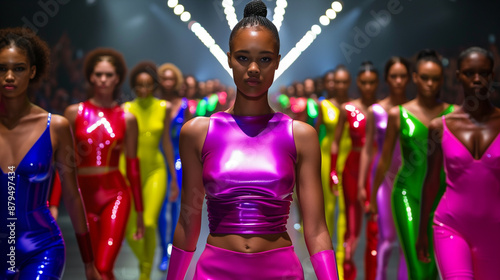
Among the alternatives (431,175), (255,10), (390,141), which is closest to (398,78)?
(390,141)

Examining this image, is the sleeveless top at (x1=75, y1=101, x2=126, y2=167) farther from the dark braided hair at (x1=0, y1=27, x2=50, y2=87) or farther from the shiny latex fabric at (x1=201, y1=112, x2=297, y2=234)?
the shiny latex fabric at (x1=201, y1=112, x2=297, y2=234)

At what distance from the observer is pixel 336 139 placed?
7254mm

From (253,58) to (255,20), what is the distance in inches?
6.5

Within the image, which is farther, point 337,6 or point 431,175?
point 337,6

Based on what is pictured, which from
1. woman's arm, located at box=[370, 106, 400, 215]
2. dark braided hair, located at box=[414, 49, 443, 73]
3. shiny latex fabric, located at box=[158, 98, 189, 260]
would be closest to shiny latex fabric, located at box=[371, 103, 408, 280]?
woman's arm, located at box=[370, 106, 400, 215]

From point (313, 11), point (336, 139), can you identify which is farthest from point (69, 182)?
point (313, 11)

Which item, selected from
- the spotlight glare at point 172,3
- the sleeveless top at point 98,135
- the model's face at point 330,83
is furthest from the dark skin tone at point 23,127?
the spotlight glare at point 172,3

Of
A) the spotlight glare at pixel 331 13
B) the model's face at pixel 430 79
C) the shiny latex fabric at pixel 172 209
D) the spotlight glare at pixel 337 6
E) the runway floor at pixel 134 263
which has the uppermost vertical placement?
the spotlight glare at pixel 337 6

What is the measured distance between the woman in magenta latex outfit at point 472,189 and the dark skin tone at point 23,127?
1.81m

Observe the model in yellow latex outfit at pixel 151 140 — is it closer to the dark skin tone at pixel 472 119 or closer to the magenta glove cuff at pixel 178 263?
the dark skin tone at pixel 472 119

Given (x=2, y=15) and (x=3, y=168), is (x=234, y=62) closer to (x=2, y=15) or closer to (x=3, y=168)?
(x=3, y=168)

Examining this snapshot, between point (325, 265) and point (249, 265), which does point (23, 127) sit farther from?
point (325, 265)

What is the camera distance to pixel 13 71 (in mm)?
3438

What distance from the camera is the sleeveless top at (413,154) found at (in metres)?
5.22
